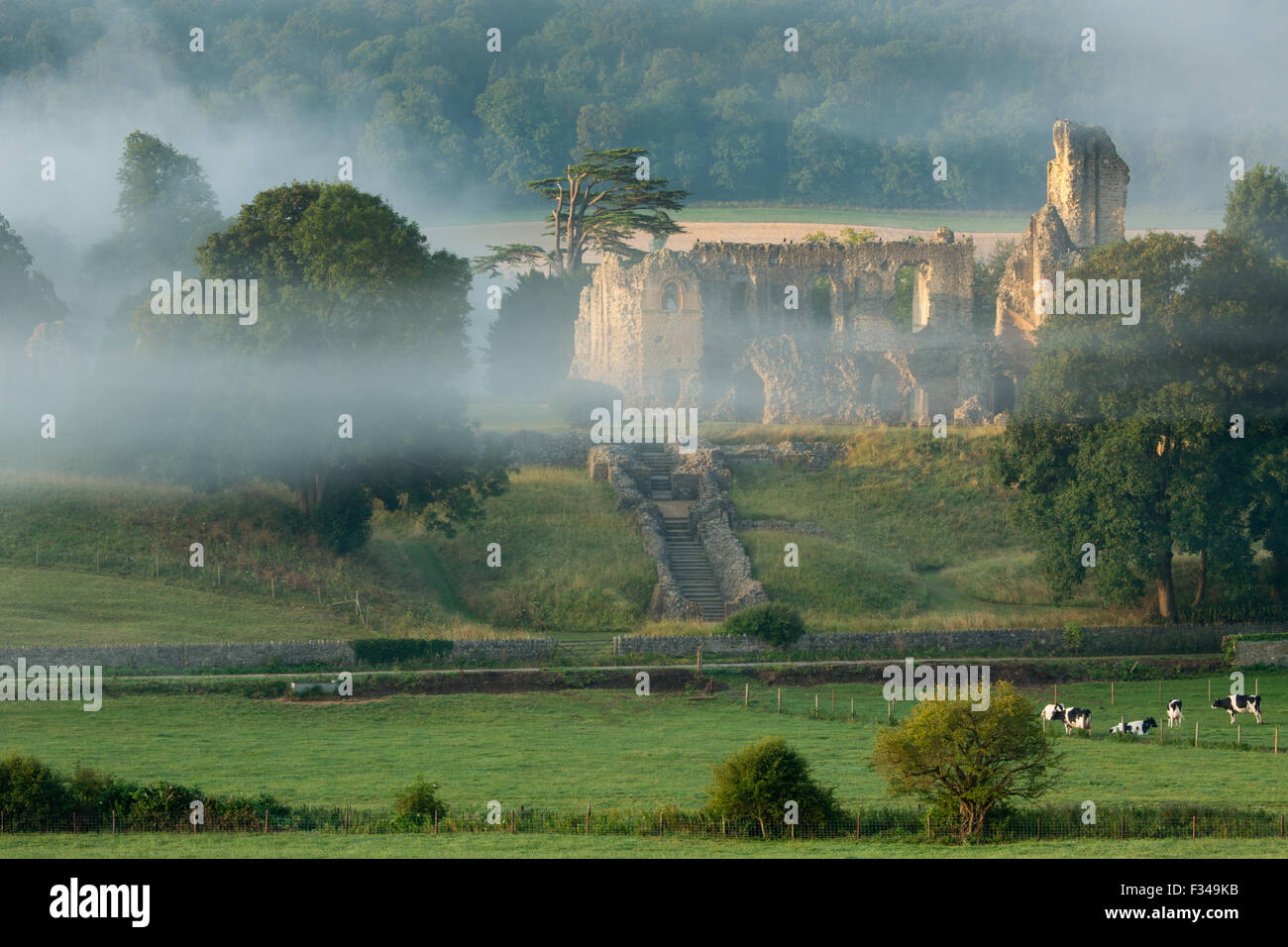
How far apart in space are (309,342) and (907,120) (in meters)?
137

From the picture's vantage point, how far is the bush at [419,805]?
2670 centimetres

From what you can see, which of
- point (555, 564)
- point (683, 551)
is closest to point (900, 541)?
point (683, 551)

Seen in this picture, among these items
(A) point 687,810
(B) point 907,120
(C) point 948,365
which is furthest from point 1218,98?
(A) point 687,810

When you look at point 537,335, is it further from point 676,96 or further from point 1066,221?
point 676,96

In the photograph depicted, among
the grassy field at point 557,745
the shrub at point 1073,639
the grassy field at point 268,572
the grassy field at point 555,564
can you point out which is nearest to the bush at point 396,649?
the grassy field at point 268,572

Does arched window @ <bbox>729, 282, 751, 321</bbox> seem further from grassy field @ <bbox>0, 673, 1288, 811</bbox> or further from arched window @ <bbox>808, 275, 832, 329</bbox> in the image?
grassy field @ <bbox>0, 673, 1288, 811</bbox>

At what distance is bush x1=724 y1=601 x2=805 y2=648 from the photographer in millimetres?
43500

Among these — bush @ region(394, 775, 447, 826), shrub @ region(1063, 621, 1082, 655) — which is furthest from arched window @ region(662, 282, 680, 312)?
bush @ region(394, 775, 447, 826)

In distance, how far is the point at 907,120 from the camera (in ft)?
583

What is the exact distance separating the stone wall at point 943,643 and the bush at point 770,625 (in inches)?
8.3

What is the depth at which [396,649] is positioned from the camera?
136ft

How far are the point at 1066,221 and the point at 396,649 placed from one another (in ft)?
146

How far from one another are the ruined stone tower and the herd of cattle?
33.6 m

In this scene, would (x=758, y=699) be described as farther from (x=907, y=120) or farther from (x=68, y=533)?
(x=907, y=120)
